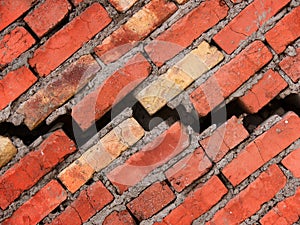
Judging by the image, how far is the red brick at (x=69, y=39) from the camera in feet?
4.82

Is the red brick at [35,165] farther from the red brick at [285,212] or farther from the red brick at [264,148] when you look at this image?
the red brick at [285,212]

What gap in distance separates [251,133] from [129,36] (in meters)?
0.49

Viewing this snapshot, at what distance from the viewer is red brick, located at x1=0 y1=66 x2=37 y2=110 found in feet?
Result: 4.87

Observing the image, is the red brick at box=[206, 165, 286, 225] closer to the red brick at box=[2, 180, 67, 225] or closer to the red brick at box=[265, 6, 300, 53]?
the red brick at box=[265, 6, 300, 53]

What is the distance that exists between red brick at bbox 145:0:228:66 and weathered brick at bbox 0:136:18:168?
1.72ft

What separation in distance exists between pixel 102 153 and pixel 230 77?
18.3 inches

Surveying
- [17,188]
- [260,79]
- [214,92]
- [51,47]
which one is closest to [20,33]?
[51,47]

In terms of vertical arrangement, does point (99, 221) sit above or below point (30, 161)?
below

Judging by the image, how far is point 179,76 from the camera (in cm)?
147

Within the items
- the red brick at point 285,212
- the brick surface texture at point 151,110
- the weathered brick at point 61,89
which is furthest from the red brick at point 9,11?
the red brick at point 285,212

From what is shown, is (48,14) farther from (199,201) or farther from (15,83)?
(199,201)

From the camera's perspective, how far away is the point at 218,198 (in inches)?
58.1

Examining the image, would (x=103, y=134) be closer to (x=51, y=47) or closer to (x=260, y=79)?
(x=51, y=47)

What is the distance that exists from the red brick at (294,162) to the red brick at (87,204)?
560mm
